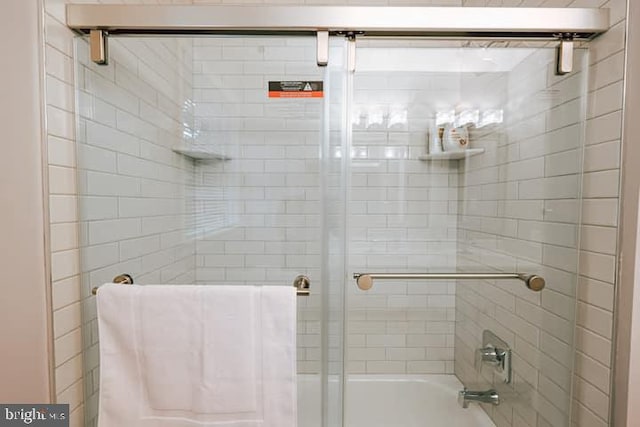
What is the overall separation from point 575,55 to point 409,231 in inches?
30.3

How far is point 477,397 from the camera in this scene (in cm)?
135

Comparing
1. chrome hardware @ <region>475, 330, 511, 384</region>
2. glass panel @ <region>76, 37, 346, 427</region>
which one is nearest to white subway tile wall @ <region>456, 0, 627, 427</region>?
chrome hardware @ <region>475, 330, 511, 384</region>

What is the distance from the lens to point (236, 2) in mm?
1746

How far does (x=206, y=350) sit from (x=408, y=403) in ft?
3.55

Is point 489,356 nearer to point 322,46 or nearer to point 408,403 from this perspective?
point 408,403

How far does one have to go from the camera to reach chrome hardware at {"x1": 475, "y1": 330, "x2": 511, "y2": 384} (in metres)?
1.22

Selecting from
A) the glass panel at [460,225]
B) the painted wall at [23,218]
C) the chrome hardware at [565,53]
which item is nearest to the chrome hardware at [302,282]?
the glass panel at [460,225]

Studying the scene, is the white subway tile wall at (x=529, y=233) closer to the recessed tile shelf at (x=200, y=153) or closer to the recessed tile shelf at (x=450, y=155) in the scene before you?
the recessed tile shelf at (x=450, y=155)

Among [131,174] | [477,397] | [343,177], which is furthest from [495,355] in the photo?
[131,174]

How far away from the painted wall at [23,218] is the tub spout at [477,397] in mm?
1477

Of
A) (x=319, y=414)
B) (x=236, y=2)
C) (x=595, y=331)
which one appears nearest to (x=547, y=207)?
(x=595, y=331)

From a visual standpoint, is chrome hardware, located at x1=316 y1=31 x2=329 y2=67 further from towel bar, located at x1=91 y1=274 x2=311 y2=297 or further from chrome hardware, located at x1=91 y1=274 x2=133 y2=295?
chrome hardware, located at x1=91 y1=274 x2=133 y2=295

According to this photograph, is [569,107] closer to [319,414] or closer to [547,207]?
[547,207]

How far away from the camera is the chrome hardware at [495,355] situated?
1.22 meters
